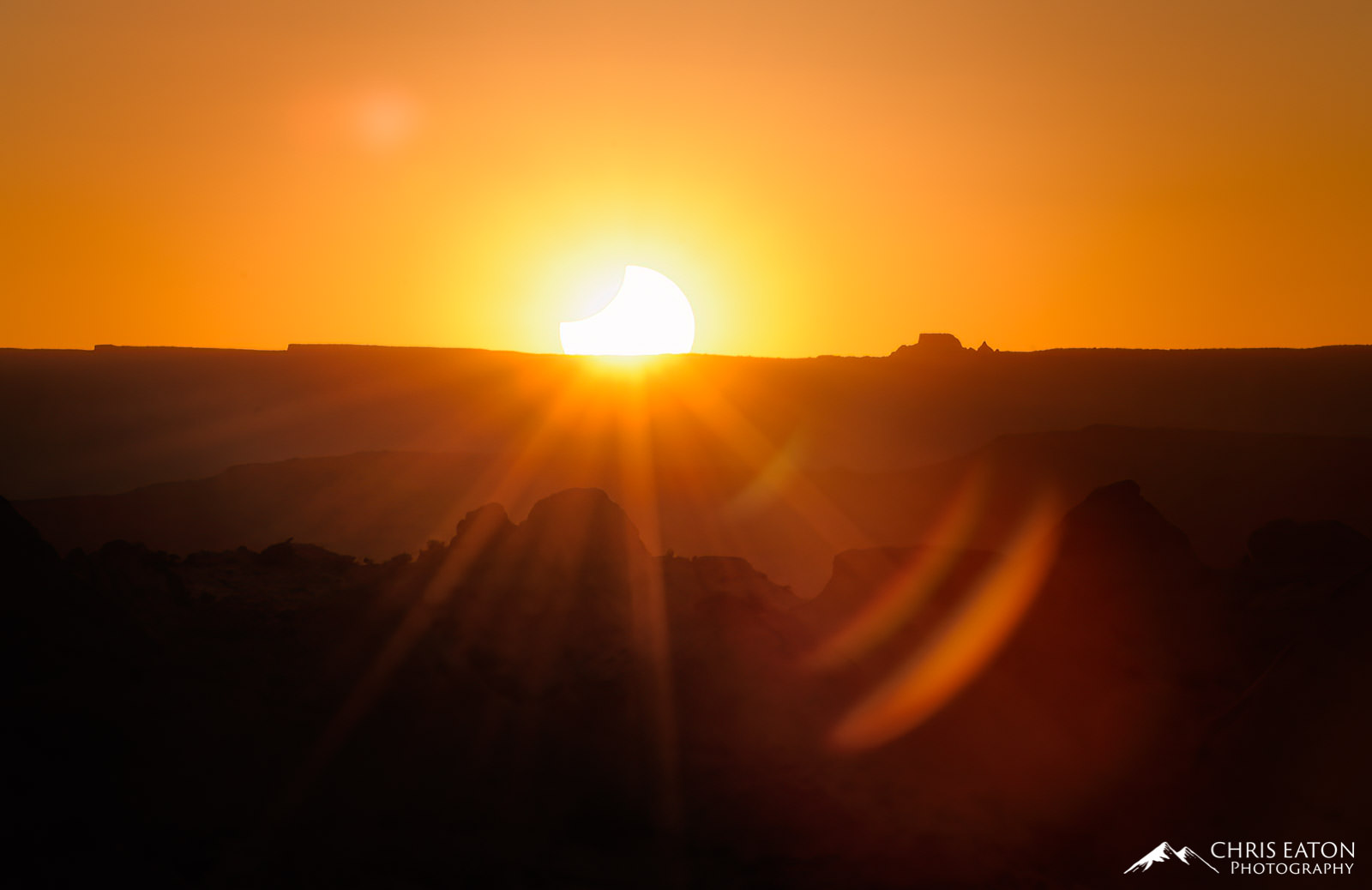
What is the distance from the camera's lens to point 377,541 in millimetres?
23156

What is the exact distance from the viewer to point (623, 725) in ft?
22.9

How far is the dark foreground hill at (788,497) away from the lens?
75.6 ft

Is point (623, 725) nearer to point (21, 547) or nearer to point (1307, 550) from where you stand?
point (21, 547)

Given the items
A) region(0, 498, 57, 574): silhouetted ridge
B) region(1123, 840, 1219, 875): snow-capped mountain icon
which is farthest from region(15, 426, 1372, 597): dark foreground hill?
region(0, 498, 57, 574): silhouetted ridge

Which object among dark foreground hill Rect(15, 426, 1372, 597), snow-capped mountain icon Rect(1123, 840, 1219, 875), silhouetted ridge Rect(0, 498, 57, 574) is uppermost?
dark foreground hill Rect(15, 426, 1372, 597)

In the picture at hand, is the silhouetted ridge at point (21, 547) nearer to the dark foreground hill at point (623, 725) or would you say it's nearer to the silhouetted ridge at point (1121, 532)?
the dark foreground hill at point (623, 725)

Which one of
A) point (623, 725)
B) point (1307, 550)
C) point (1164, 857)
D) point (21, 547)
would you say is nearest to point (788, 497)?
point (1307, 550)

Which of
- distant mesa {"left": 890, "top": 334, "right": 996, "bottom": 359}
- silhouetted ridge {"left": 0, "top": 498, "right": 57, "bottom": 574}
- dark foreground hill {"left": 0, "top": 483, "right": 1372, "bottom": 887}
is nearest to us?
dark foreground hill {"left": 0, "top": 483, "right": 1372, "bottom": 887}

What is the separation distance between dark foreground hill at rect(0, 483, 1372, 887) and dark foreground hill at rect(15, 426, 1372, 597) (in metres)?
12.1

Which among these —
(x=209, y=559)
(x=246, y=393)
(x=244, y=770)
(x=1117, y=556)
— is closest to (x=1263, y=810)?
(x=1117, y=556)

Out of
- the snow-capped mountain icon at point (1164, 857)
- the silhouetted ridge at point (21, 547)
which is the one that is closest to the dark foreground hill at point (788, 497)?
the snow-capped mountain icon at point (1164, 857)

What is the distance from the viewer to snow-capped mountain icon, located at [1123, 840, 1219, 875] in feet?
19.8

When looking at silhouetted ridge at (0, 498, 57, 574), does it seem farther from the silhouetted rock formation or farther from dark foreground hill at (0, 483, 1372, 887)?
the silhouetted rock formation

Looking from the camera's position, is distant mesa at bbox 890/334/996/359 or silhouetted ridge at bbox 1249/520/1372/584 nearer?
silhouetted ridge at bbox 1249/520/1372/584
